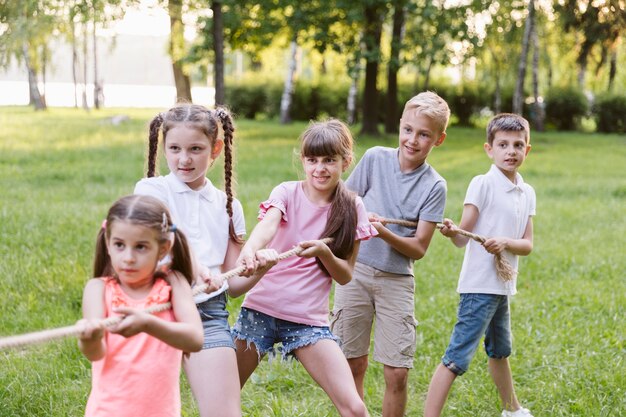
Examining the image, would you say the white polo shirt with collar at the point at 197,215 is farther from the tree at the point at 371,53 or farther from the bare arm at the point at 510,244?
the tree at the point at 371,53

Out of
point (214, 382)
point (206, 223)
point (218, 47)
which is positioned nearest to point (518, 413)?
point (214, 382)

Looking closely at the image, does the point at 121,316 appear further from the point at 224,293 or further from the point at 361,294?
the point at 361,294

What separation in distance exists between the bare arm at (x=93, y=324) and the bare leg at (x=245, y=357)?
115 centimetres

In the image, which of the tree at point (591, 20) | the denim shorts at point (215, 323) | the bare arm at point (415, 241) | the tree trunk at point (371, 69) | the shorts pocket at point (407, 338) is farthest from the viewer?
the tree at point (591, 20)

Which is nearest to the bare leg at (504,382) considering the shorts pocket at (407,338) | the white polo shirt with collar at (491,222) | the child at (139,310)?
the white polo shirt with collar at (491,222)

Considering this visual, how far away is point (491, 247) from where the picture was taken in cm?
404

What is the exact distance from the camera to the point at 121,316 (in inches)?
89.1

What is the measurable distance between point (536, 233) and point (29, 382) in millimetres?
6750

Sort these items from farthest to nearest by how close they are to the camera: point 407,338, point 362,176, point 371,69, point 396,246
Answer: point 371,69 < point 362,176 < point 407,338 < point 396,246

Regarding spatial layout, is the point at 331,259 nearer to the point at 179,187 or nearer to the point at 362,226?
the point at 362,226

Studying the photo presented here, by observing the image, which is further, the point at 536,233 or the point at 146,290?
the point at 536,233

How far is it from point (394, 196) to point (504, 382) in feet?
4.18

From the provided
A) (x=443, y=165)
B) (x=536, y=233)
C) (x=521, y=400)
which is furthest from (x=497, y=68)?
(x=521, y=400)

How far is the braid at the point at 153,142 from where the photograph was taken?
11.3 ft
